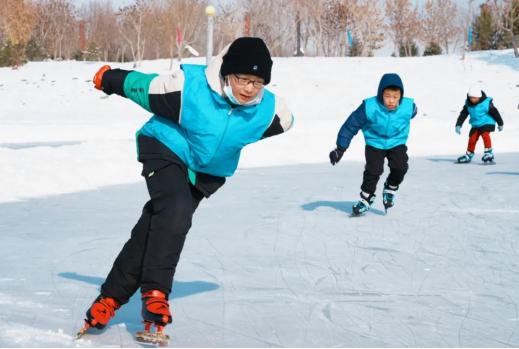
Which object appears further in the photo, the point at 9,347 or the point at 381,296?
the point at 381,296

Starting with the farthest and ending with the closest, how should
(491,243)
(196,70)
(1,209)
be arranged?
(1,209)
(491,243)
(196,70)

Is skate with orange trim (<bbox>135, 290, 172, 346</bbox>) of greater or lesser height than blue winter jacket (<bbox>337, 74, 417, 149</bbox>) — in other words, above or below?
below

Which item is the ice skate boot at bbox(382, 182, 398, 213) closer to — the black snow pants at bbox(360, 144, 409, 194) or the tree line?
the black snow pants at bbox(360, 144, 409, 194)

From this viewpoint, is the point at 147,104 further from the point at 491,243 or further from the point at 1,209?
the point at 1,209

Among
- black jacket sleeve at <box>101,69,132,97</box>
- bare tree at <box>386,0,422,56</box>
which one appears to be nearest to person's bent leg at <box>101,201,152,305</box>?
black jacket sleeve at <box>101,69,132,97</box>

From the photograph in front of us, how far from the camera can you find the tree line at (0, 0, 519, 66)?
41.1m

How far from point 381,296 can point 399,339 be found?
0.80 m

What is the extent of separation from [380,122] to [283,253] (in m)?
2.15

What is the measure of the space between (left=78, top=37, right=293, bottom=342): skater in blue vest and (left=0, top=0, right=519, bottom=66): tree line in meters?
34.4

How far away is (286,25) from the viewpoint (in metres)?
57.5

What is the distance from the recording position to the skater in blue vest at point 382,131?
6.82 metres

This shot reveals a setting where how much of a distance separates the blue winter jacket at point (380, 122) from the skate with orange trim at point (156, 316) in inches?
158

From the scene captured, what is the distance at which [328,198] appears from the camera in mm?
8445

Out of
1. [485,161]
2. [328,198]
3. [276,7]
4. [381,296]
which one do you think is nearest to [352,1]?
[276,7]
